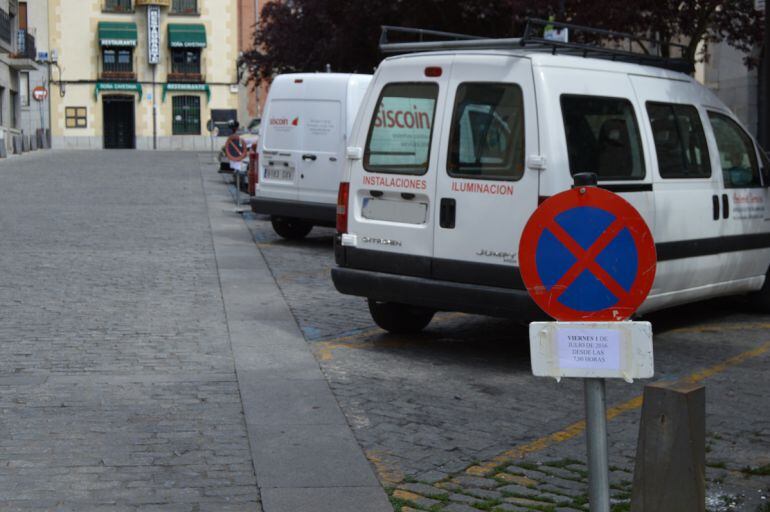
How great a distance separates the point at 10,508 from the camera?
199 inches

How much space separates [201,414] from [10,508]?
180 cm

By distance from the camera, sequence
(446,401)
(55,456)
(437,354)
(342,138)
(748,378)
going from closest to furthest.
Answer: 1. (55,456)
2. (446,401)
3. (748,378)
4. (437,354)
5. (342,138)

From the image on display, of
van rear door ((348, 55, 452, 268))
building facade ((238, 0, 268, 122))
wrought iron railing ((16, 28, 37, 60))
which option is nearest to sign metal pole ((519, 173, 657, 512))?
van rear door ((348, 55, 452, 268))

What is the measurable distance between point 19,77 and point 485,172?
52.7 m

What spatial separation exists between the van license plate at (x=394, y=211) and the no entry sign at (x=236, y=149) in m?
13.7

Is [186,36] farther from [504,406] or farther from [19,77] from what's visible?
[504,406]

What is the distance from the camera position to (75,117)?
6462 cm

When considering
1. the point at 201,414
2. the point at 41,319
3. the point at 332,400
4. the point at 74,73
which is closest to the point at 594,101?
the point at 332,400

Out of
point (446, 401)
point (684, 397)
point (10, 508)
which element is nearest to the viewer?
point (684, 397)

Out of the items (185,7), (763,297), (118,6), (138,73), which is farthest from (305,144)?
(185,7)

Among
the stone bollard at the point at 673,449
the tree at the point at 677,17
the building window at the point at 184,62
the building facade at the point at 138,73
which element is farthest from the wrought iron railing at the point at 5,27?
the stone bollard at the point at 673,449

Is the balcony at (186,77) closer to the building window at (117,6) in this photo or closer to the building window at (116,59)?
the building window at (116,59)

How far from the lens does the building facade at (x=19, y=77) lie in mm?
49875

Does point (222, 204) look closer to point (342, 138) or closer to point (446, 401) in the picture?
point (342, 138)
